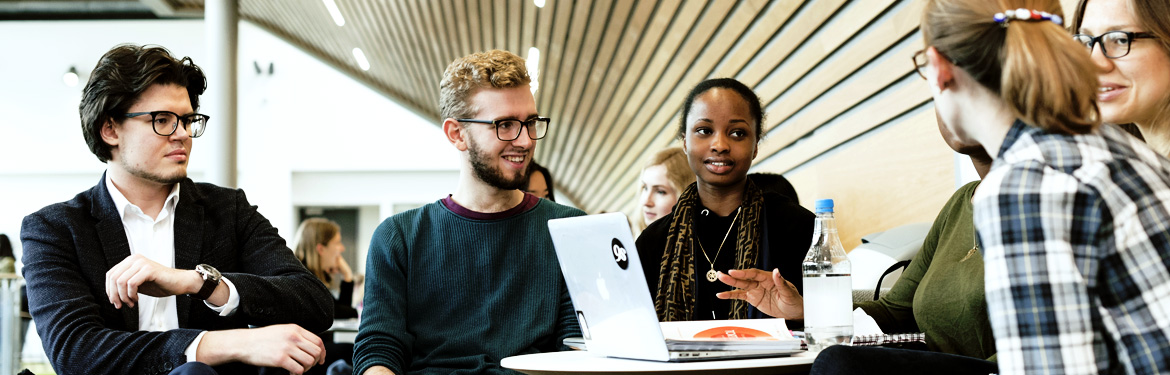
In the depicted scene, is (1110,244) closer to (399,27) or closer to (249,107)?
(399,27)

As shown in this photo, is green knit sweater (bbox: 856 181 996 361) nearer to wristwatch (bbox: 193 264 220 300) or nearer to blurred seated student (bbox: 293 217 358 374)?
wristwatch (bbox: 193 264 220 300)

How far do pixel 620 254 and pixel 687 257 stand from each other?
109cm

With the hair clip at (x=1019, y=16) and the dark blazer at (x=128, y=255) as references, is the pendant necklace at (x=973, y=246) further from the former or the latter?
the dark blazer at (x=128, y=255)

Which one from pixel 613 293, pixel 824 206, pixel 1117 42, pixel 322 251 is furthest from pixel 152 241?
pixel 322 251

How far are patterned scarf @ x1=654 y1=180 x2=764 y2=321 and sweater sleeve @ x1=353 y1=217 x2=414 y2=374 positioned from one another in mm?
672

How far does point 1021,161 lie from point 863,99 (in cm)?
288

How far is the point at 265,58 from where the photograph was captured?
16.4 meters

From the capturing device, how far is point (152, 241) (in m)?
2.15

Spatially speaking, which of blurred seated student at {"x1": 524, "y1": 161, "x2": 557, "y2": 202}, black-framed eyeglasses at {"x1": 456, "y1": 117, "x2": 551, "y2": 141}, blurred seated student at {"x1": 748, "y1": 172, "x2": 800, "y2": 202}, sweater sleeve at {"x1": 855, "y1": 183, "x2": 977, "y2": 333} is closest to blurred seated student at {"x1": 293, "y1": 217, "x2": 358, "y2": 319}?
blurred seated student at {"x1": 524, "y1": 161, "x2": 557, "y2": 202}

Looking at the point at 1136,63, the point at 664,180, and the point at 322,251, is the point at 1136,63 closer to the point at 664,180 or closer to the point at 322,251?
the point at 664,180

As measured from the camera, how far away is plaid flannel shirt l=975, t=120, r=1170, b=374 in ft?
3.14

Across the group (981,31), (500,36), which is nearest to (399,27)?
(500,36)

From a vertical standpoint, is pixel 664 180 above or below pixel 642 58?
below

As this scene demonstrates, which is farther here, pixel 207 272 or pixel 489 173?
pixel 489 173
